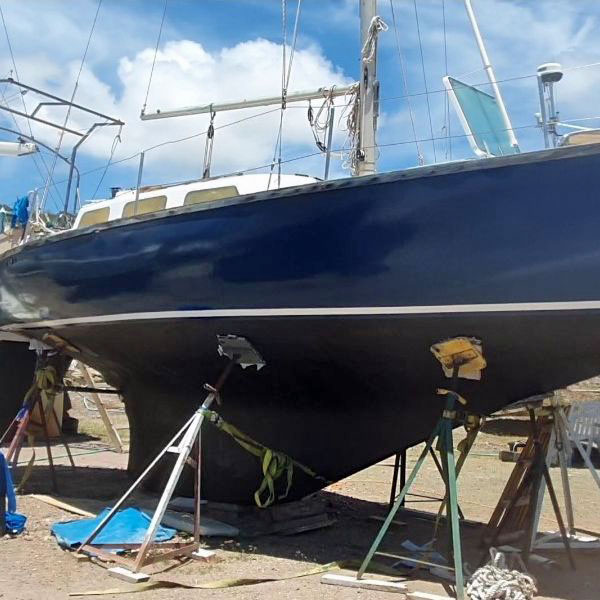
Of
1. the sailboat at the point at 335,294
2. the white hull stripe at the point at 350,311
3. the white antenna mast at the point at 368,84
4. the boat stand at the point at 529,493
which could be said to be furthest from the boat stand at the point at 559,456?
the white antenna mast at the point at 368,84

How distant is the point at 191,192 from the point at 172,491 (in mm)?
2696

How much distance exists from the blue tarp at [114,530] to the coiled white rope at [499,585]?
2.18 m

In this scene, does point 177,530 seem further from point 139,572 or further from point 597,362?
point 597,362

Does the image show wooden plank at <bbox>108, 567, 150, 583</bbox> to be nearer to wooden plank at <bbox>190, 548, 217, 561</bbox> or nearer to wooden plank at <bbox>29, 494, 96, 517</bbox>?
wooden plank at <bbox>190, 548, 217, 561</bbox>

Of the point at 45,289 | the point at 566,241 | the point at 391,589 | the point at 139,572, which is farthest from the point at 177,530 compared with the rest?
the point at 566,241

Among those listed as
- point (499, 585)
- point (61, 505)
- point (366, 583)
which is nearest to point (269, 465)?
point (366, 583)

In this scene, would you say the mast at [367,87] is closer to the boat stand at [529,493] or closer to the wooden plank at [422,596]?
the boat stand at [529,493]

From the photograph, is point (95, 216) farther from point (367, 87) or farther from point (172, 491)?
point (172, 491)

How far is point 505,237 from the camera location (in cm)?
439

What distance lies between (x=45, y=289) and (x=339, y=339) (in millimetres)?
2955

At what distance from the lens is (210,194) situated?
A: 648cm

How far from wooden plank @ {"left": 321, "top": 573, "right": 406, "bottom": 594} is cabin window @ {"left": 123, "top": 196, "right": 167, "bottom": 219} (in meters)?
3.60

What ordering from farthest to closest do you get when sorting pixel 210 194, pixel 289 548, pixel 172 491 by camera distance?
pixel 210 194
pixel 289 548
pixel 172 491

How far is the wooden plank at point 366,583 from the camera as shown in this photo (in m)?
4.35
